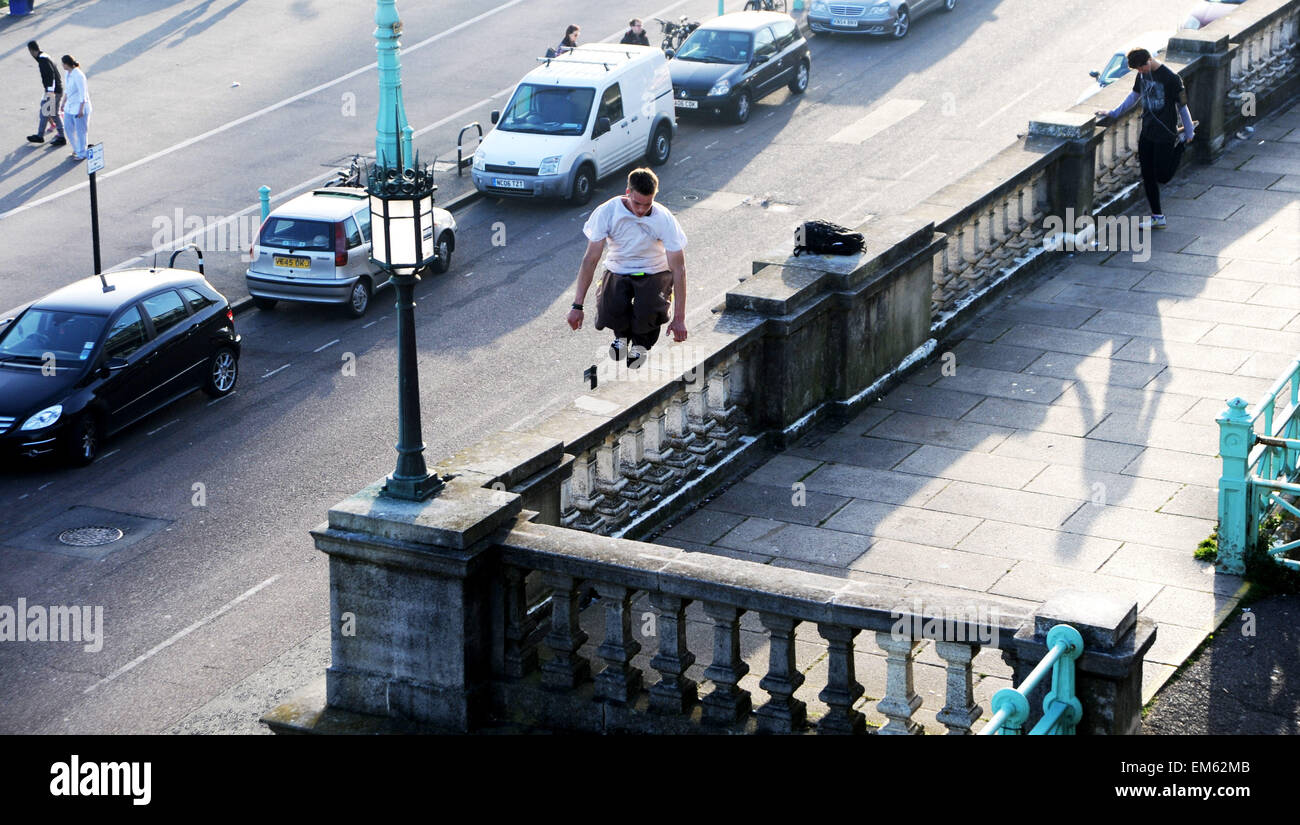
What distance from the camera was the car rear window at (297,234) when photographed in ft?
78.6

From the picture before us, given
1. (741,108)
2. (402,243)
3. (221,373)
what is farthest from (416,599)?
(741,108)

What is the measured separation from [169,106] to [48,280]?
9.21 meters

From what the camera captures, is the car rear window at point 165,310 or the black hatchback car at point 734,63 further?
the black hatchback car at point 734,63

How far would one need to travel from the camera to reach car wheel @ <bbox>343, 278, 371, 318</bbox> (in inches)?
950

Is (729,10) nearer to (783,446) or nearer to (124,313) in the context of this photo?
(124,313)

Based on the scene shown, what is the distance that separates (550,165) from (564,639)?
64.6 ft

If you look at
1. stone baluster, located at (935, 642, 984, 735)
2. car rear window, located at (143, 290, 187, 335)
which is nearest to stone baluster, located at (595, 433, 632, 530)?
stone baluster, located at (935, 642, 984, 735)

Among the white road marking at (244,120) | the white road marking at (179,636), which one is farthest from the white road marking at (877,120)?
the white road marking at (179,636)

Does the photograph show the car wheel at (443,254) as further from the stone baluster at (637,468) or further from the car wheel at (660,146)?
the stone baluster at (637,468)

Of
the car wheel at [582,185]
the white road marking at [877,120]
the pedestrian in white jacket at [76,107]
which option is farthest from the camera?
the white road marking at [877,120]

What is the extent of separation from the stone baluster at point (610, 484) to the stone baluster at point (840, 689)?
115 inches

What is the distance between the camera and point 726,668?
8.52 meters

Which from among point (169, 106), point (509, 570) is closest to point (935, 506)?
point (509, 570)
